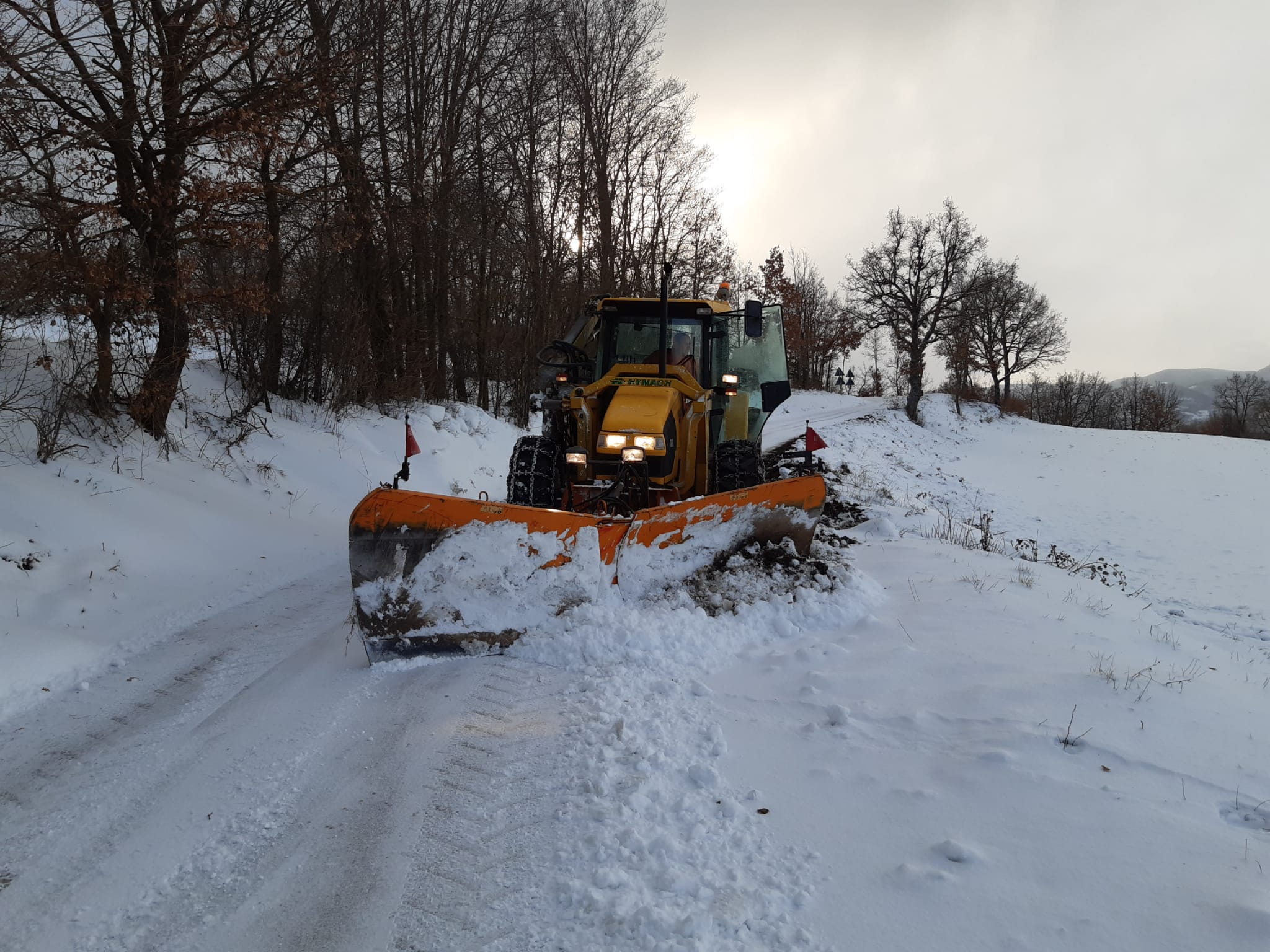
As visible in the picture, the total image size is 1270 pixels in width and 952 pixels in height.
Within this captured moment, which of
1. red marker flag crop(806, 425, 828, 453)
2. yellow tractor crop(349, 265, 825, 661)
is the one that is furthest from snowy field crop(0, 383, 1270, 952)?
red marker flag crop(806, 425, 828, 453)

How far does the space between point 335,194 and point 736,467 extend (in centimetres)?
831

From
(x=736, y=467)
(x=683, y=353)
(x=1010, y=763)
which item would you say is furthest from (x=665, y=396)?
(x=1010, y=763)

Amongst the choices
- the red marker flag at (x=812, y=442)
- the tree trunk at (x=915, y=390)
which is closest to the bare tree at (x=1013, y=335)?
the tree trunk at (x=915, y=390)

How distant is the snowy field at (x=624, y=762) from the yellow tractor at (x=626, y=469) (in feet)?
0.99

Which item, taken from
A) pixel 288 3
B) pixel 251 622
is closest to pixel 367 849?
pixel 251 622

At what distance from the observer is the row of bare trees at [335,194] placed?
6.18m

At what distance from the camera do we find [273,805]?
2.72 meters

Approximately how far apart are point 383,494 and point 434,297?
11814 mm

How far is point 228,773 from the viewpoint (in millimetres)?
2945

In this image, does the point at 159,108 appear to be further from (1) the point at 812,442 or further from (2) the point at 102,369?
(1) the point at 812,442

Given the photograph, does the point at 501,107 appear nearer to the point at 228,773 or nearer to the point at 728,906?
the point at 228,773

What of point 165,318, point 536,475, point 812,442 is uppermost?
point 165,318

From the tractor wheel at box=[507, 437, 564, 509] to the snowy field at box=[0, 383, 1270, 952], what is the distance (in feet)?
4.41

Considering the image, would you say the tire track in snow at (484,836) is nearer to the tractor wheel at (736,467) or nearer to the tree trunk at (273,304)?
the tractor wheel at (736,467)
